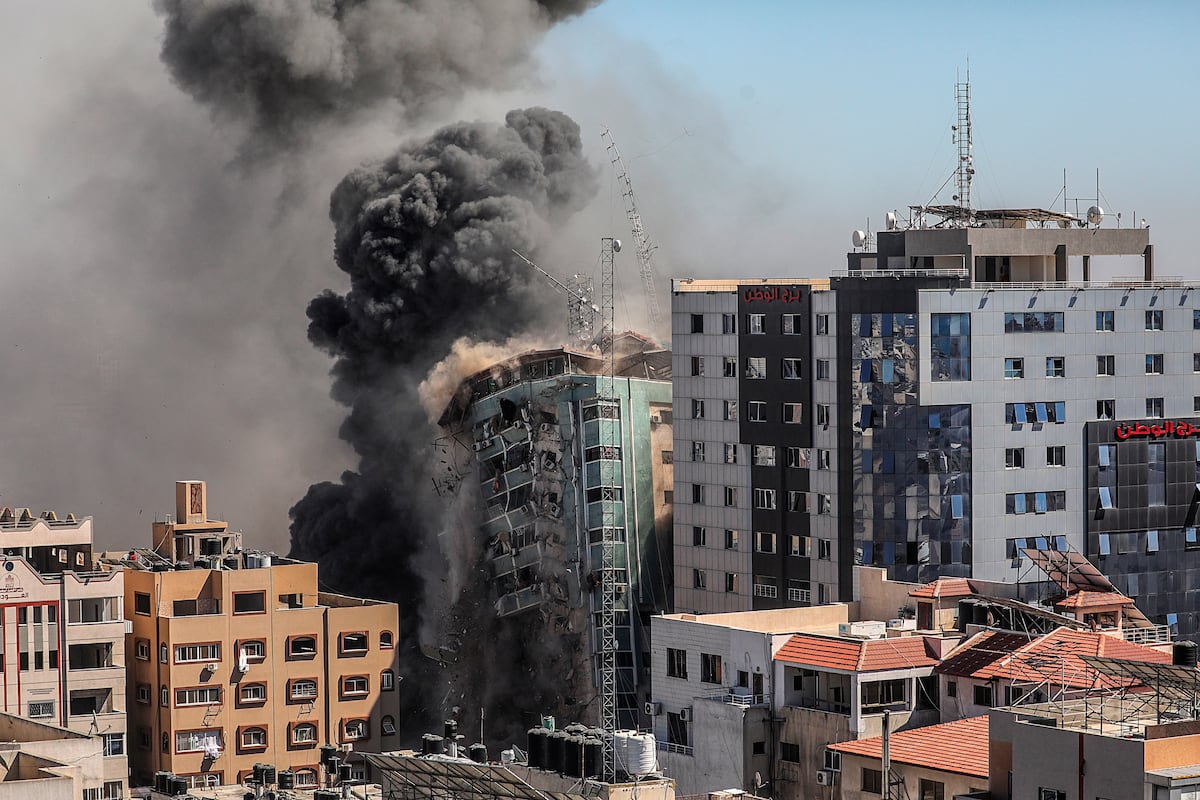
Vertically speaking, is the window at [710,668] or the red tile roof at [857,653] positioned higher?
the red tile roof at [857,653]

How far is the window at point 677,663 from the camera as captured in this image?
4750cm

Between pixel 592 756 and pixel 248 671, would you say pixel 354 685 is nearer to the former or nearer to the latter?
pixel 248 671

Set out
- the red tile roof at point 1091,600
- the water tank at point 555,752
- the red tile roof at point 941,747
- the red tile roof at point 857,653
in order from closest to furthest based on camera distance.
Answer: the water tank at point 555,752 < the red tile roof at point 941,747 < the red tile roof at point 857,653 < the red tile roof at point 1091,600

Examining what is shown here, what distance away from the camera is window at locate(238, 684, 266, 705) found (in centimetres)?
5672

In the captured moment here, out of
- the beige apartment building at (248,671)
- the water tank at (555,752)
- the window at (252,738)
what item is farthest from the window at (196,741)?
the water tank at (555,752)

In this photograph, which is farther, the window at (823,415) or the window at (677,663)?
the window at (823,415)

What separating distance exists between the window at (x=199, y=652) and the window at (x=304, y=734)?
2.54 meters

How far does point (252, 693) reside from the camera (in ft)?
187

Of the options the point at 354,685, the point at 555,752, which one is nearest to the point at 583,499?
the point at 354,685

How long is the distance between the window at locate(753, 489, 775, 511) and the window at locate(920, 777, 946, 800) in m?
23.7

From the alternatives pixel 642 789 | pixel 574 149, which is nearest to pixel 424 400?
pixel 574 149

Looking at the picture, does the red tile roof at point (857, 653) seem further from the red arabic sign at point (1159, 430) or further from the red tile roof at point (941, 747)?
the red arabic sign at point (1159, 430)

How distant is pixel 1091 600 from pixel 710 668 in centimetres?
722

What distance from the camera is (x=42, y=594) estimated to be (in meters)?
53.8
